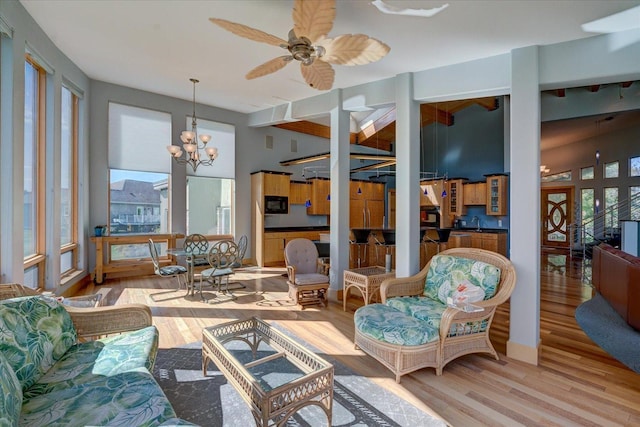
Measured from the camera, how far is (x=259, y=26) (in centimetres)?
315

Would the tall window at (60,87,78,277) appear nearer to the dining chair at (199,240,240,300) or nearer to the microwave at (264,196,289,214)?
the dining chair at (199,240,240,300)

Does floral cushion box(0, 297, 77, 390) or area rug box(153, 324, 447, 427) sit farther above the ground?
floral cushion box(0, 297, 77, 390)

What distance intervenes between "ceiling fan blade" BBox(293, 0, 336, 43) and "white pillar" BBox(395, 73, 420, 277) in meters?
2.19

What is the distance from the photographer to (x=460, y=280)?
3.02m

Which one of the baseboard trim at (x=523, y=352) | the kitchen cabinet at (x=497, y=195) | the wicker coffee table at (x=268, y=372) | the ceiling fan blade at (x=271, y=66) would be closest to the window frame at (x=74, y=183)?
the wicker coffee table at (x=268, y=372)

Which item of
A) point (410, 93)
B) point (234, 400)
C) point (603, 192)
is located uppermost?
point (410, 93)

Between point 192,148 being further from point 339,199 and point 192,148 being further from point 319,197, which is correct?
point 319,197

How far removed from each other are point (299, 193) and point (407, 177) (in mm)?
4653

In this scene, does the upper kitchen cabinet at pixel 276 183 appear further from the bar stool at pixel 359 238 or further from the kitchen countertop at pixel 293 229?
the bar stool at pixel 359 238

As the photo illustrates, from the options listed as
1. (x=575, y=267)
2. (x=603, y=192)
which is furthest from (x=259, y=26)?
(x=603, y=192)

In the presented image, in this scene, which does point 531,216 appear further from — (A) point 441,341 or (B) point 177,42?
(B) point 177,42

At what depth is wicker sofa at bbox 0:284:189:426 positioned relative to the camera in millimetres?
1340

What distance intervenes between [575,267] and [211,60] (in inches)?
351

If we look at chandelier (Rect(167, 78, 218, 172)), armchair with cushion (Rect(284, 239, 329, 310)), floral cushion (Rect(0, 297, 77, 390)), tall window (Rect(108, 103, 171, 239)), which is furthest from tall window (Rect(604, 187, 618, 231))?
floral cushion (Rect(0, 297, 77, 390))
